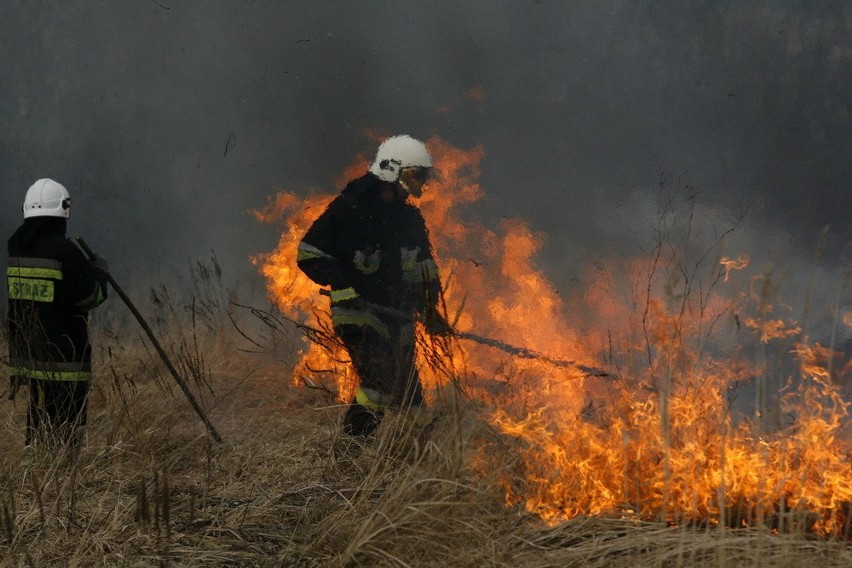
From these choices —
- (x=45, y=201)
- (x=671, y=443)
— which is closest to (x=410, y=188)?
(x=45, y=201)

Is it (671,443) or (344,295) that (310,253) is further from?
(671,443)

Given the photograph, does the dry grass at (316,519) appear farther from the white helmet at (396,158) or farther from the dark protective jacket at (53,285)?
the white helmet at (396,158)

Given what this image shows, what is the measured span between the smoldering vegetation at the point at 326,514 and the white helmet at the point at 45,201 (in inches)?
50.1

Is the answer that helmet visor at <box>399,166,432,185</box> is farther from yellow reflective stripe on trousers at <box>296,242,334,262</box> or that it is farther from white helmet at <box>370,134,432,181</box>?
yellow reflective stripe on trousers at <box>296,242,334,262</box>

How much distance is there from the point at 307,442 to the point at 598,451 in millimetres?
1575

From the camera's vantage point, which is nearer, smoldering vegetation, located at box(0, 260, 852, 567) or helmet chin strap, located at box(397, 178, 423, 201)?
smoldering vegetation, located at box(0, 260, 852, 567)

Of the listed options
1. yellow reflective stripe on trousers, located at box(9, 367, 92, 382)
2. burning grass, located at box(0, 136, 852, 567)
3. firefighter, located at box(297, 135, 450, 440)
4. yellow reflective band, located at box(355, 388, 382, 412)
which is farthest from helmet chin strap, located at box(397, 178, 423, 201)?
yellow reflective stripe on trousers, located at box(9, 367, 92, 382)

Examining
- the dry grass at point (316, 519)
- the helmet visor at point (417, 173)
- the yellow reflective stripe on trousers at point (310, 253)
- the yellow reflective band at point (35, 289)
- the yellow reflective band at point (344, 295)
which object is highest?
the helmet visor at point (417, 173)

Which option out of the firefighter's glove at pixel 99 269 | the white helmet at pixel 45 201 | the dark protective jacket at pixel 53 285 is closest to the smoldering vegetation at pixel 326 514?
the dark protective jacket at pixel 53 285

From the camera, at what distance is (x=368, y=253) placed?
4898 mm

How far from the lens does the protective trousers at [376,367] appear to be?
14.3 ft

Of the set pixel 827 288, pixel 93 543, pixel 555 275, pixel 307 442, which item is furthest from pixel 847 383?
pixel 93 543

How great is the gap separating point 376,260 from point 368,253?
0.23 feet

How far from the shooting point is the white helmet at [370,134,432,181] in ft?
16.6
